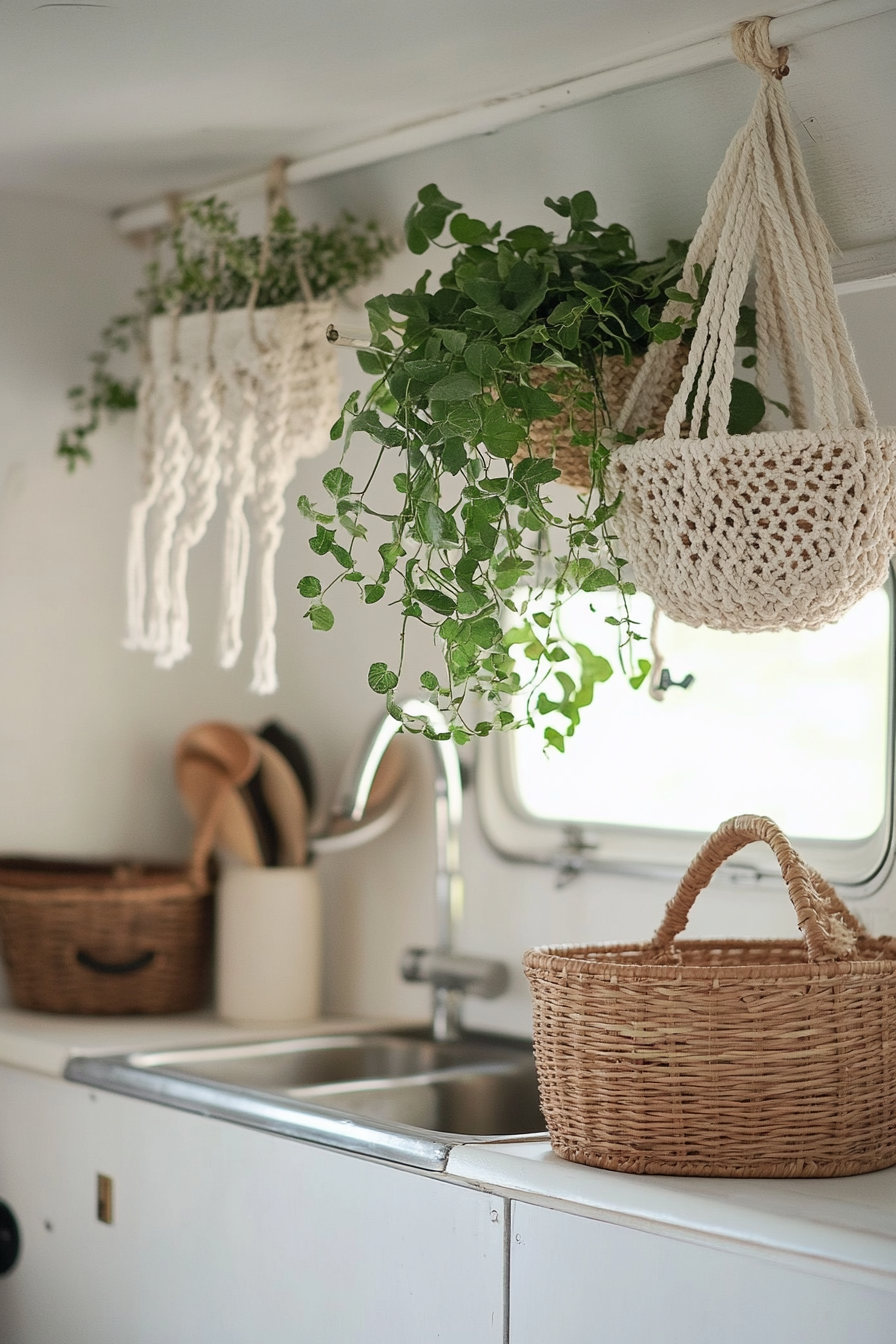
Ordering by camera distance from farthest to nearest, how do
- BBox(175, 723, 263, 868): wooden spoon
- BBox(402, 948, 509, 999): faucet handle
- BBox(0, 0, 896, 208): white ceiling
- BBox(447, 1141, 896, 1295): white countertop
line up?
BBox(175, 723, 263, 868): wooden spoon, BBox(402, 948, 509, 999): faucet handle, BBox(0, 0, 896, 208): white ceiling, BBox(447, 1141, 896, 1295): white countertop

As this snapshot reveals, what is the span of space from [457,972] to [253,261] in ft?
3.40

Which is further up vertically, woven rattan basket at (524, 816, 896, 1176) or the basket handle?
the basket handle

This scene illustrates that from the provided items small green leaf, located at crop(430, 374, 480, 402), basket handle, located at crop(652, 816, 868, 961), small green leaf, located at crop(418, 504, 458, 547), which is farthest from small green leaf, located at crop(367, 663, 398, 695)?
basket handle, located at crop(652, 816, 868, 961)

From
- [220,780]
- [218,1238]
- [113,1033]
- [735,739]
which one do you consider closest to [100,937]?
[113,1033]

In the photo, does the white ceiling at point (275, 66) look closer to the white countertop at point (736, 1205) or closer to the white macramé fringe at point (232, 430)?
the white macramé fringe at point (232, 430)

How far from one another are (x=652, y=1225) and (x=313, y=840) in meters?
1.11

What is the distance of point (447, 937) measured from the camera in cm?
226

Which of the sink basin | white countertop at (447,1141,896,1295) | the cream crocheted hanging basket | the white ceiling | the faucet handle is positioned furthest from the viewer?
the faucet handle

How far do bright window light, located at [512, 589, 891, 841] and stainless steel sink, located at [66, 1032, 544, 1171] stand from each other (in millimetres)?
366

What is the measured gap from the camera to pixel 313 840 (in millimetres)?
2383

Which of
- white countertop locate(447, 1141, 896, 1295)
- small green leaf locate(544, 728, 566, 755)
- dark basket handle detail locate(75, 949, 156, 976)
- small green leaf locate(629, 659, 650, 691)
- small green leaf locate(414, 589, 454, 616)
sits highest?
small green leaf locate(414, 589, 454, 616)

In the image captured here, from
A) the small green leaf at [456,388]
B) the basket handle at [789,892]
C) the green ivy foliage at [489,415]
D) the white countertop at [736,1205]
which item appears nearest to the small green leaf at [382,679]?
the green ivy foliage at [489,415]

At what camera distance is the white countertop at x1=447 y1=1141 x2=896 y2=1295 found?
1245mm

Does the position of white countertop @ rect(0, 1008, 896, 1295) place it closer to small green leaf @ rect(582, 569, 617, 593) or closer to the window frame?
the window frame
